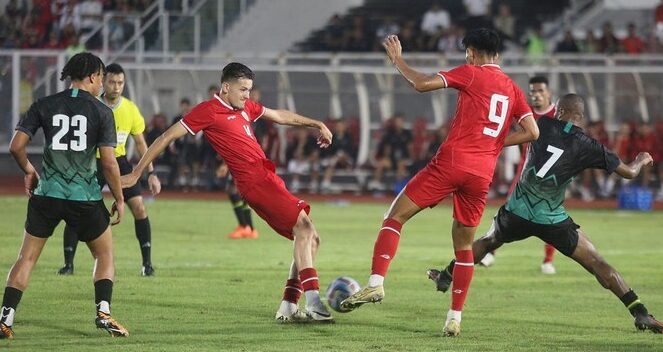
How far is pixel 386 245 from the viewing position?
10828mm

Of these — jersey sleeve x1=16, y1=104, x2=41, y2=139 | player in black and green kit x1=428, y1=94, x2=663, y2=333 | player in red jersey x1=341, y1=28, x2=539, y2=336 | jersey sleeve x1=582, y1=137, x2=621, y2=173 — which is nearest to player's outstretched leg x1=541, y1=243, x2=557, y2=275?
player in black and green kit x1=428, y1=94, x2=663, y2=333

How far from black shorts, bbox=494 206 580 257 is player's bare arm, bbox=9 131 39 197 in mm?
4045

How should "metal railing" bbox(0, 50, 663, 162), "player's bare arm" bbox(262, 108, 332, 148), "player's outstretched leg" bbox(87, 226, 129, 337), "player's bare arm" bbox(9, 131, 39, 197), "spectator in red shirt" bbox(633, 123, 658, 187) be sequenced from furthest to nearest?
1. "metal railing" bbox(0, 50, 663, 162)
2. "spectator in red shirt" bbox(633, 123, 658, 187)
3. "player's bare arm" bbox(262, 108, 332, 148)
4. "player's outstretched leg" bbox(87, 226, 129, 337)
5. "player's bare arm" bbox(9, 131, 39, 197)

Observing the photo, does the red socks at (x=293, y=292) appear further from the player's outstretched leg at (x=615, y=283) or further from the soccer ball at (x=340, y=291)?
the player's outstretched leg at (x=615, y=283)

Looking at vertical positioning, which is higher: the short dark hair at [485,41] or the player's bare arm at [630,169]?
the short dark hair at [485,41]

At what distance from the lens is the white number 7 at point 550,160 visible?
11523mm

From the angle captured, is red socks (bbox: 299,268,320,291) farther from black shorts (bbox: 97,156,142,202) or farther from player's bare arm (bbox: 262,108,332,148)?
black shorts (bbox: 97,156,142,202)

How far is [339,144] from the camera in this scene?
31188 millimetres

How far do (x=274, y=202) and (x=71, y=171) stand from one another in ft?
6.00

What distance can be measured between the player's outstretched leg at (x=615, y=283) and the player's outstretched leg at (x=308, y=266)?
2176 millimetres

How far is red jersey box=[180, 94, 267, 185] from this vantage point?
11242 mm

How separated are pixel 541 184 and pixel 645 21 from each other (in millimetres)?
28129

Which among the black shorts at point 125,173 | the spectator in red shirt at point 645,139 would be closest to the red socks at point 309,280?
the black shorts at point 125,173

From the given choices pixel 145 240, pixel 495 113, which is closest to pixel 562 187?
pixel 495 113
